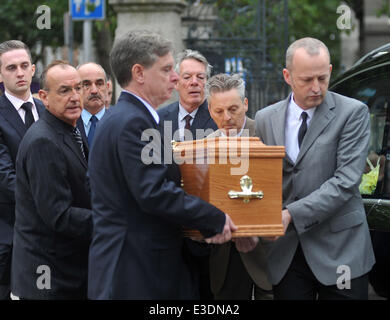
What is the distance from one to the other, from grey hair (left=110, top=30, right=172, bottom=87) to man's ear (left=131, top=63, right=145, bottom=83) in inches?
0.6

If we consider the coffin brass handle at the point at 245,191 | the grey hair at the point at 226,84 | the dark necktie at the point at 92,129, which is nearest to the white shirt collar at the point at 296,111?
the grey hair at the point at 226,84

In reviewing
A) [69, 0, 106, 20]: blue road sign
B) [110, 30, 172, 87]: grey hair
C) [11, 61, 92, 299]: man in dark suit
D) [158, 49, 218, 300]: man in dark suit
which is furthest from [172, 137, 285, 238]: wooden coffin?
[69, 0, 106, 20]: blue road sign

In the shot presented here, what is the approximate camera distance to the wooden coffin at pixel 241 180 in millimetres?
3557

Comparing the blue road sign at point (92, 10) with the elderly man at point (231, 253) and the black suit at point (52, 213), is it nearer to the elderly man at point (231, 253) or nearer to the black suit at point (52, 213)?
the elderly man at point (231, 253)

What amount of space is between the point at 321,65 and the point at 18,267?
79.2 inches

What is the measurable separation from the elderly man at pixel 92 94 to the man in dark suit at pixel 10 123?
0.46m

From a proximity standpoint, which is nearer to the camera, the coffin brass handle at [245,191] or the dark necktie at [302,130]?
the coffin brass handle at [245,191]

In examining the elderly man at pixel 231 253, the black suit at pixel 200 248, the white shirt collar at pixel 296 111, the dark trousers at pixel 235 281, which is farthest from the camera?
the dark trousers at pixel 235 281

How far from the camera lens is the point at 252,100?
9.94 m

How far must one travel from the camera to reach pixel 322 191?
384cm

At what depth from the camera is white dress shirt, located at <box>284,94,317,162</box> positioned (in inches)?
160

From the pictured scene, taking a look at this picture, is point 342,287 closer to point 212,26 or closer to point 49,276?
point 49,276

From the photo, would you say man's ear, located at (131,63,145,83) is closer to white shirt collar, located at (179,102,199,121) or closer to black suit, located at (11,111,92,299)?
black suit, located at (11,111,92,299)

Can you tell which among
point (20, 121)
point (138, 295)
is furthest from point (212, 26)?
point (138, 295)
